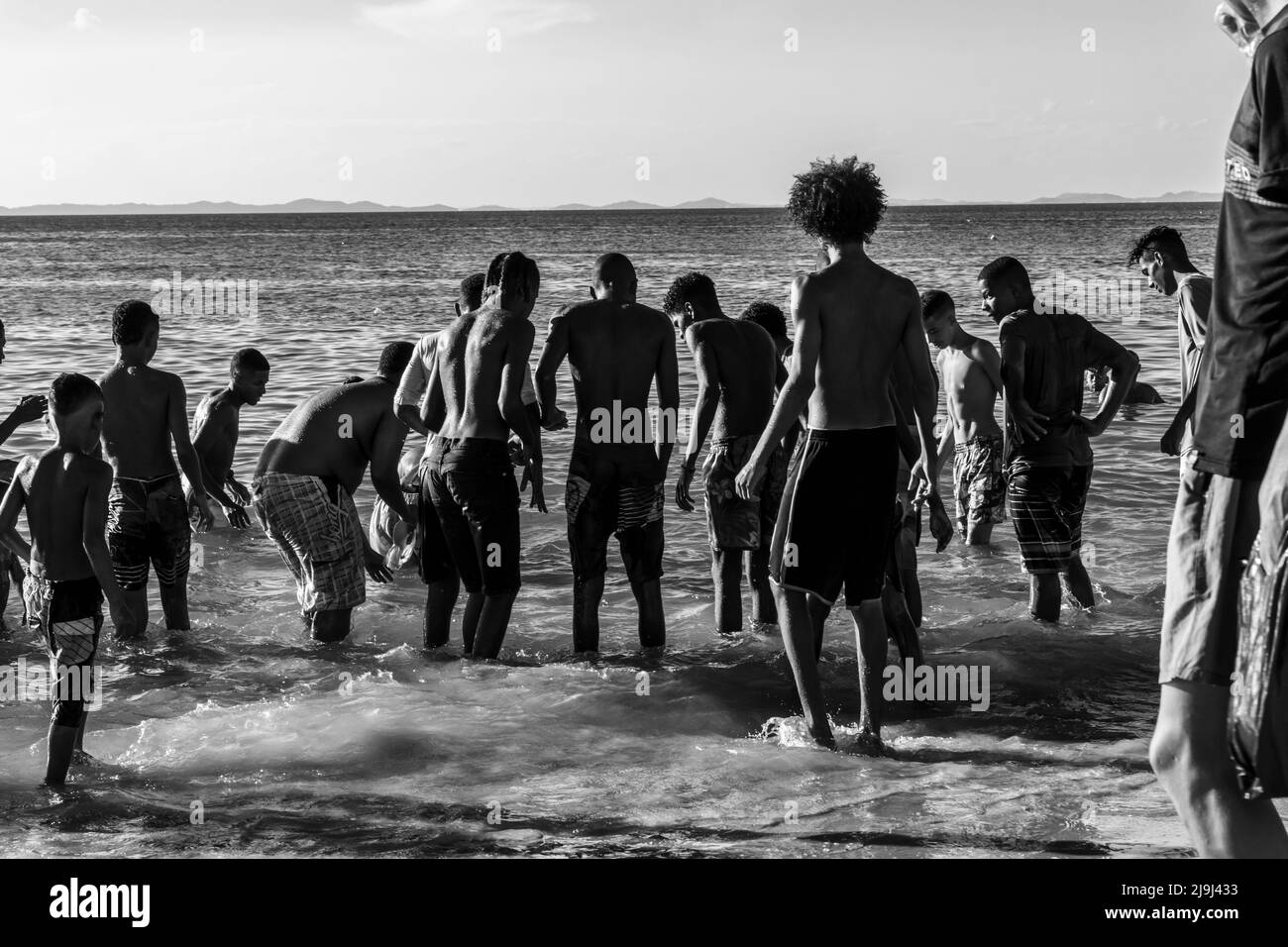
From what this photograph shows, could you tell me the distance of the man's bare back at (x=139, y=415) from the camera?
6.73 m

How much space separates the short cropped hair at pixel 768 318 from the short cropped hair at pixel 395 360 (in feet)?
6.30

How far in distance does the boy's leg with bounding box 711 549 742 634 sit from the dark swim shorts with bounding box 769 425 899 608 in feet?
6.70

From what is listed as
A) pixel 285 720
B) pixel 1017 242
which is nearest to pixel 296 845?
pixel 285 720

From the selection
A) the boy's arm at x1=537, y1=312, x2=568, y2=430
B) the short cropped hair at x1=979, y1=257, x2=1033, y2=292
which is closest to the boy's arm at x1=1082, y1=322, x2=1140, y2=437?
the short cropped hair at x1=979, y1=257, x2=1033, y2=292

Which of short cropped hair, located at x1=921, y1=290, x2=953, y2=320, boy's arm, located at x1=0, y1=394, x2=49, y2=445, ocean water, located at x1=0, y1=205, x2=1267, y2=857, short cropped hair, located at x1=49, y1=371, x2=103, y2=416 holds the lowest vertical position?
ocean water, located at x1=0, y1=205, x2=1267, y2=857

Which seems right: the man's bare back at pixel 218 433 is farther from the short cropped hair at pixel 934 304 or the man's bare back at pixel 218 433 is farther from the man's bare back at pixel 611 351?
the short cropped hair at pixel 934 304

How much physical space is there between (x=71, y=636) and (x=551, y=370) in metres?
2.55

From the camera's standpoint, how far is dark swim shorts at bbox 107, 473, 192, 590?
684 cm

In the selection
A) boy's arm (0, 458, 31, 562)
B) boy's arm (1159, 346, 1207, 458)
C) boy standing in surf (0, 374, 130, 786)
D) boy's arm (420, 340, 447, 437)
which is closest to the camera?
boy standing in surf (0, 374, 130, 786)

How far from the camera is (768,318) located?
723 centimetres

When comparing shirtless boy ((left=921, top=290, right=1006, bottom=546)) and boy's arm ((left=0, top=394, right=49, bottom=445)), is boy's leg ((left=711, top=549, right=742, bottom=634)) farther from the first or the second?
boy's arm ((left=0, top=394, right=49, bottom=445))

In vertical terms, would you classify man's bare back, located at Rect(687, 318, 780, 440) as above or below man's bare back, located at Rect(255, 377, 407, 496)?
above

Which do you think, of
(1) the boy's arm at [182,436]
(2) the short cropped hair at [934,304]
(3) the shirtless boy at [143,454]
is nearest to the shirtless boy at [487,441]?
(1) the boy's arm at [182,436]

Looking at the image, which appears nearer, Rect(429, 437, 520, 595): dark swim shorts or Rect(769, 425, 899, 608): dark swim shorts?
Rect(769, 425, 899, 608): dark swim shorts
